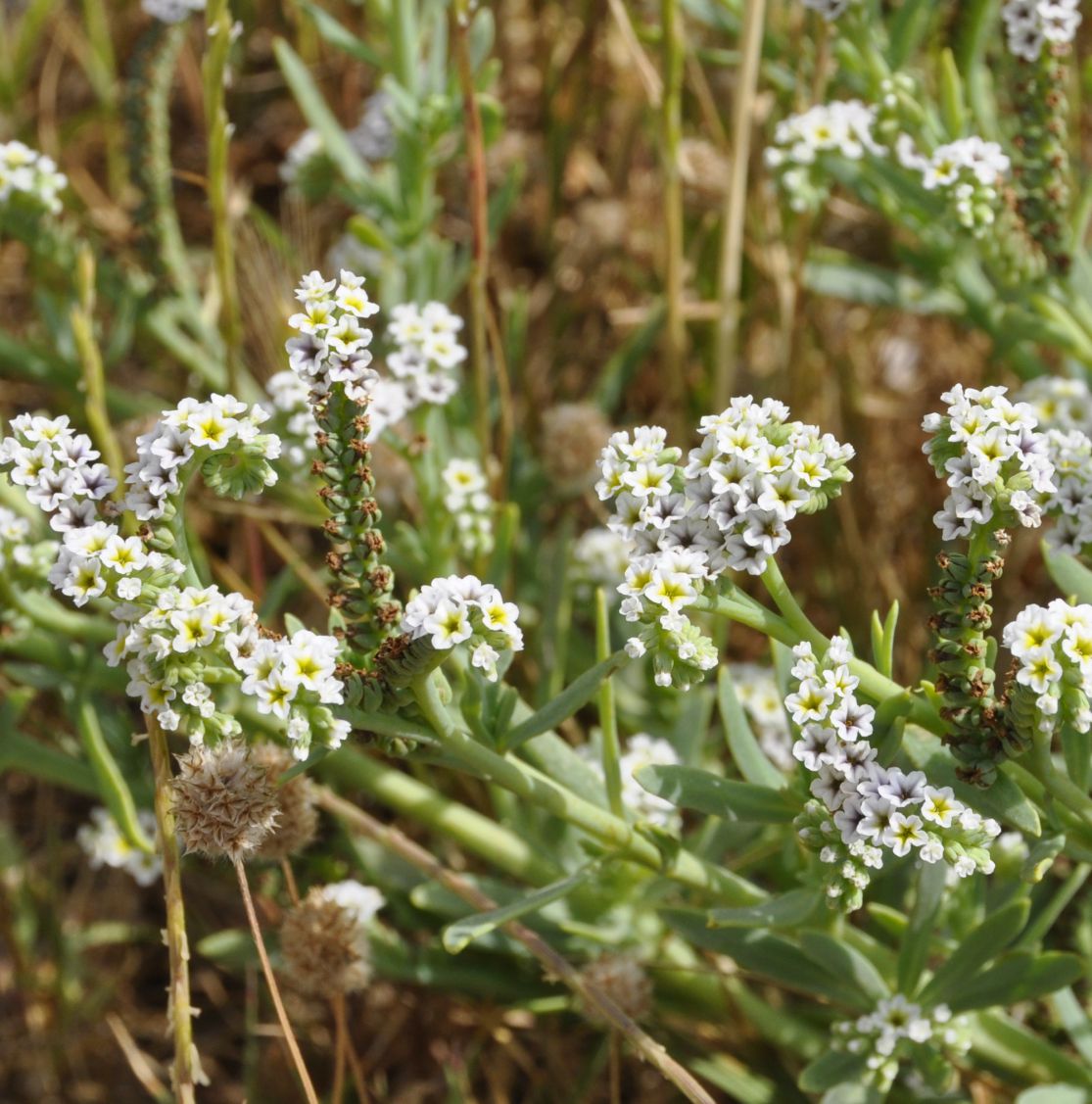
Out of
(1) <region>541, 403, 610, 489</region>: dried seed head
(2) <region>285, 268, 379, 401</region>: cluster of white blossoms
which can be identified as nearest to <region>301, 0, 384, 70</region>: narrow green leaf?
(1) <region>541, 403, 610, 489</region>: dried seed head

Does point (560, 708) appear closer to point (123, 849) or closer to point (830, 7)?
point (123, 849)

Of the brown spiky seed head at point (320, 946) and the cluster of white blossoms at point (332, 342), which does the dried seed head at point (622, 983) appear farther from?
the cluster of white blossoms at point (332, 342)

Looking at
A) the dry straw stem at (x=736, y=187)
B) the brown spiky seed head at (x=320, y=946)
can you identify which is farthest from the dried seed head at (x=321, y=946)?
the dry straw stem at (x=736, y=187)

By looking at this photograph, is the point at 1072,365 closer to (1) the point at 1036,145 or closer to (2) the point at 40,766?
(1) the point at 1036,145

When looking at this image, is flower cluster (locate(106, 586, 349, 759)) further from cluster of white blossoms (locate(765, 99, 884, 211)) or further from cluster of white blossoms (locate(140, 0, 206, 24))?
cluster of white blossoms (locate(140, 0, 206, 24))

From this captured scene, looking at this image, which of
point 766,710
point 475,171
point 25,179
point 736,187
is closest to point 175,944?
point 766,710

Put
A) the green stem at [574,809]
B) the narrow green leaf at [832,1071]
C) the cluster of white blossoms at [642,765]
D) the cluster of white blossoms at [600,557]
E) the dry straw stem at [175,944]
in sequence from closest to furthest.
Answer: the green stem at [574,809] → the dry straw stem at [175,944] → the narrow green leaf at [832,1071] → the cluster of white blossoms at [642,765] → the cluster of white blossoms at [600,557]
